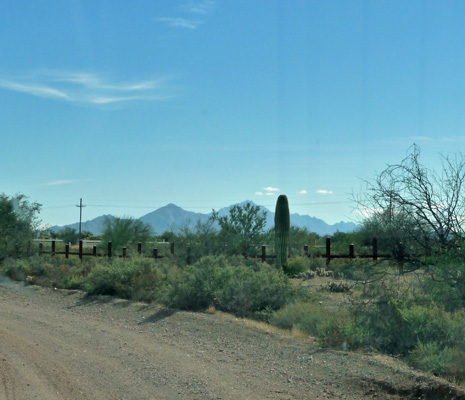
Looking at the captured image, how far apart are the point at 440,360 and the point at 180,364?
4332 millimetres

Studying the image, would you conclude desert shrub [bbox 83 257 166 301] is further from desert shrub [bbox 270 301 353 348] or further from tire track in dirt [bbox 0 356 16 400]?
tire track in dirt [bbox 0 356 16 400]

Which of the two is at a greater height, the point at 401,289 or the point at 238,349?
the point at 401,289

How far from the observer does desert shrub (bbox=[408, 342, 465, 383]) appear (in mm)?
7470

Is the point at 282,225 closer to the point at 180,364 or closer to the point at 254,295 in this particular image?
the point at 254,295

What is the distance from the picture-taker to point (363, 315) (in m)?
10.3

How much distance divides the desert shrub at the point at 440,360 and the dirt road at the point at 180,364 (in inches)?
11.9

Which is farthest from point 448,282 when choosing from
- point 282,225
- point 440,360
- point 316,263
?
point 316,263

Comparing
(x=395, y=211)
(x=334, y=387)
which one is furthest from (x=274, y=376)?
(x=395, y=211)

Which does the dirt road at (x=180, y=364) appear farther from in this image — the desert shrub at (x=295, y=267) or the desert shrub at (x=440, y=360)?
the desert shrub at (x=295, y=267)

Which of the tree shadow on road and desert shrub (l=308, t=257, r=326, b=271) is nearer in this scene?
the tree shadow on road

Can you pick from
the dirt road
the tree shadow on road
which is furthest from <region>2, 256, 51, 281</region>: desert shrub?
the tree shadow on road

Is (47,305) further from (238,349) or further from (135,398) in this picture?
(135,398)

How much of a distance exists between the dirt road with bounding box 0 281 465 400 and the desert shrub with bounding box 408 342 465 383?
0.30m

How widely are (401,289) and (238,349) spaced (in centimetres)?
393
